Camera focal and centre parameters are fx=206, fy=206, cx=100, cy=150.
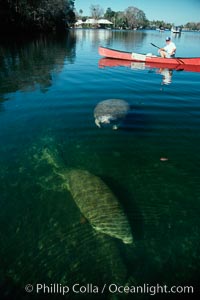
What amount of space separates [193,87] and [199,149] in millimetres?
7898

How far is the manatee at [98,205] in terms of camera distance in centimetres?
378

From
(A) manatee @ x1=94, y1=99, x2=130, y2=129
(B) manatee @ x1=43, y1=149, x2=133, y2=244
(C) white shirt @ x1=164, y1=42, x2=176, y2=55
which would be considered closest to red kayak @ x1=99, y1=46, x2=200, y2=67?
(C) white shirt @ x1=164, y1=42, x2=176, y2=55

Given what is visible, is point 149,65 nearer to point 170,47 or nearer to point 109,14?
point 170,47

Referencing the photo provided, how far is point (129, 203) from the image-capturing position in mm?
4629

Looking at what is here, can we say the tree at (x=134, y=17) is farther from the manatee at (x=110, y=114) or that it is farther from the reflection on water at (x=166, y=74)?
the manatee at (x=110, y=114)

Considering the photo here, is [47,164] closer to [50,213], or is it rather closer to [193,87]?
[50,213]

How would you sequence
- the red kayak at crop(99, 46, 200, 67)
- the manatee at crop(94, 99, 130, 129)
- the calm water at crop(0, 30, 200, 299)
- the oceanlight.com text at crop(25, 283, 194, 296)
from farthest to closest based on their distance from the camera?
the red kayak at crop(99, 46, 200, 67), the manatee at crop(94, 99, 130, 129), the calm water at crop(0, 30, 200, 299), the oceanlight.com text at crop(25, 283, 194, 296)

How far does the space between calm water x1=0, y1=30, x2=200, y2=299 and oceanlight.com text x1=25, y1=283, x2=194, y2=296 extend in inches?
2.6

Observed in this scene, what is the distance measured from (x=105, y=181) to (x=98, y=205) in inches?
48.7

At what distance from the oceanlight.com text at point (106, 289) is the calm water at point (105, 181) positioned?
0.07m

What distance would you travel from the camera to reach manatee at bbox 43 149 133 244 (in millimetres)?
3775

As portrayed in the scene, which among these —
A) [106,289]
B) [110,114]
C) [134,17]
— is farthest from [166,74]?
[134,17]

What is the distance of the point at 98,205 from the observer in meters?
4.05

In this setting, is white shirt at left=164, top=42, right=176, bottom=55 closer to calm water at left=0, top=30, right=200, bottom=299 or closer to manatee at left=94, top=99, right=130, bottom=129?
calm water at left=0, top=30, right=200, bottom=299
